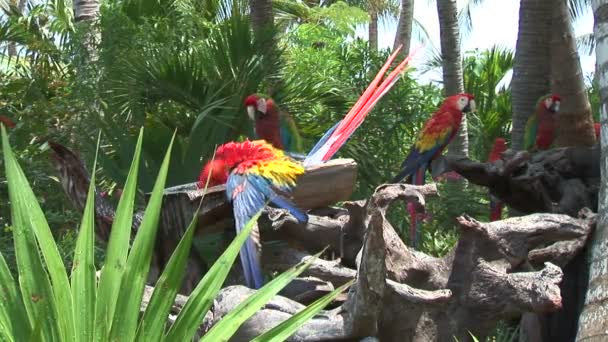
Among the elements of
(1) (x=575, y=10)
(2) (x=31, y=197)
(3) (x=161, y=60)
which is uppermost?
(1) (x=575, y=10)

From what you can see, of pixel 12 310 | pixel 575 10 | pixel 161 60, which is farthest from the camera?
pixel 575 10

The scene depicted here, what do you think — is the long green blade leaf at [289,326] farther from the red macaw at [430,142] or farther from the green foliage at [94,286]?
the red macaw at [430,142]

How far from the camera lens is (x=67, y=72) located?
8.62m

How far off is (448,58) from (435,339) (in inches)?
194

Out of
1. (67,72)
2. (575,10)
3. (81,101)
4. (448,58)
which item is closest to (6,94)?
(67,72)

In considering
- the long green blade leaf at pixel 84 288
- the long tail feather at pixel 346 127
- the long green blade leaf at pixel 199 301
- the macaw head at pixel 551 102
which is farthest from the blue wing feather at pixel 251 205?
the macaw head at pixel 551 102

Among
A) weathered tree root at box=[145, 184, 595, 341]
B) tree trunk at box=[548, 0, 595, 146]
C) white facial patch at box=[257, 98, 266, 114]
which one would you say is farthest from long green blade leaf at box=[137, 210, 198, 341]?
white facial patch at box=[257, 98, 266, 114]

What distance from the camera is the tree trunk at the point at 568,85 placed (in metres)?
5.57

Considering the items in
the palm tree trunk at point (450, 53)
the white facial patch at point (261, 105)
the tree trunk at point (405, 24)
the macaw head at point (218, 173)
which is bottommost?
the macaw head at point (218, 173)

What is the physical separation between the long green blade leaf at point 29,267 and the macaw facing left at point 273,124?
154 inches

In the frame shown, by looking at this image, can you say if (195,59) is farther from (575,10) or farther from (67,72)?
(575,10)

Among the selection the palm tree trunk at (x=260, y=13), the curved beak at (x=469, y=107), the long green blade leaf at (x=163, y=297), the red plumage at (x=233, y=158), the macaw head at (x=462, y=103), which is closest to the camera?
the long green blade leaf at (x=163, y=297)

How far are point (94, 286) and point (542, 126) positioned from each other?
179 inches

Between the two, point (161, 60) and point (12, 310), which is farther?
point (161, 60)
